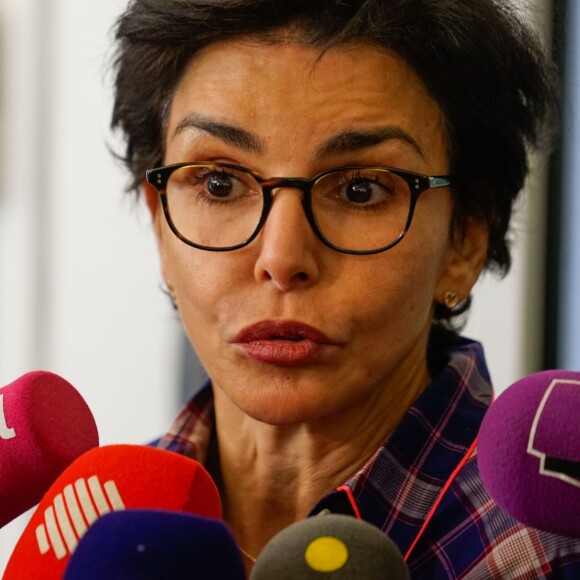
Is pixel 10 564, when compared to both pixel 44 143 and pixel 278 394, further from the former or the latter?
pixel 44 143

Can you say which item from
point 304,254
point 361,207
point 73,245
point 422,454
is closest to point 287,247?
point 304,254

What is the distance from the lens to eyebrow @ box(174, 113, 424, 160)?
1154mm

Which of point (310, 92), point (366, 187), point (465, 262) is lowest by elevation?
point (465, 262)

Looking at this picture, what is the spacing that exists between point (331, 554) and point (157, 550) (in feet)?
0.37

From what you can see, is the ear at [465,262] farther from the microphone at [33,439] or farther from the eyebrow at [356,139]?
the microphone at [33,439]

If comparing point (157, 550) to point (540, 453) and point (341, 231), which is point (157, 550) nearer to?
point (540, 453)

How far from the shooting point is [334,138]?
115 cm

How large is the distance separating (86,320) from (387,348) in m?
1.77

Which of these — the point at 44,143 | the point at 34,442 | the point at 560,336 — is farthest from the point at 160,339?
the point at 34,442

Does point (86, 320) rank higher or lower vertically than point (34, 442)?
lower

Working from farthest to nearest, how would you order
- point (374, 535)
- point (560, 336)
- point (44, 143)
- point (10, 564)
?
point (44, 143), point (560, 336), point (10, 564), point (374, 535)

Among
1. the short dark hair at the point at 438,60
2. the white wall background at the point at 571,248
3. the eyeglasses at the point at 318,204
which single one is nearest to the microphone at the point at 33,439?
the eyeglasses at the point at 318,204

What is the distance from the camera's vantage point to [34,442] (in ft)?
2.94

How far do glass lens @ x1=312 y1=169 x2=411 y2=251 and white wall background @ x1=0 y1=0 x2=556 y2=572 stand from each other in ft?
4.85
